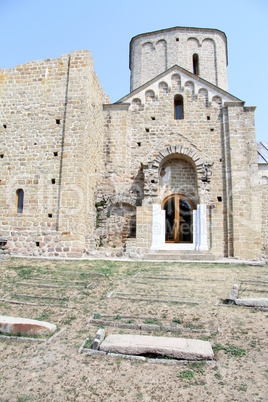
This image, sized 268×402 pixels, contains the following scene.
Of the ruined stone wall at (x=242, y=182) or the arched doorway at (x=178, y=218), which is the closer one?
the ruined stone wall at (x=242, y=182)


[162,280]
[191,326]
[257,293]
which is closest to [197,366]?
[191,326]

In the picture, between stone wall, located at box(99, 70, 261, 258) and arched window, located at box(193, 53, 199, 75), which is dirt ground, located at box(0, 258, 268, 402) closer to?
stone wall, located at box(99, 70, 261, 258)

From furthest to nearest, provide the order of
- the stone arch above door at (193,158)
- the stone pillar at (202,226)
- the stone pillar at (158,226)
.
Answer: the stone arch above door at (193,158) → the stone pillar at (158,226) → the stone pillar at (202,226)

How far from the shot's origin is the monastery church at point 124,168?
12836mm

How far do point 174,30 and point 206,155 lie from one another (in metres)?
10.9

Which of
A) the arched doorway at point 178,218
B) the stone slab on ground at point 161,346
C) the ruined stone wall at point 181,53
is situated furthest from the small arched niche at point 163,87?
the stone slab on ground at point 161,346

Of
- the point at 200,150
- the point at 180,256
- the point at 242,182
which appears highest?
the point at 200,150

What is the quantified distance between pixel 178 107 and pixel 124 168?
4.31 metres

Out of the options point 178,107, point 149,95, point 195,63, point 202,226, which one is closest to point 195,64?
point 195,63

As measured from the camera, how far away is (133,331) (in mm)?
5055

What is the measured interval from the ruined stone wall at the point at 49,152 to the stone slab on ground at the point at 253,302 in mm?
7326

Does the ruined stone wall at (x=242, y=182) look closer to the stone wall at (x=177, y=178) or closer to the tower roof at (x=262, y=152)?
the stone wall at (x=177, y=178)

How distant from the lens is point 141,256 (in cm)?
1261

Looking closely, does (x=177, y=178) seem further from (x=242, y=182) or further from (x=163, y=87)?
(x=163, y=87)
